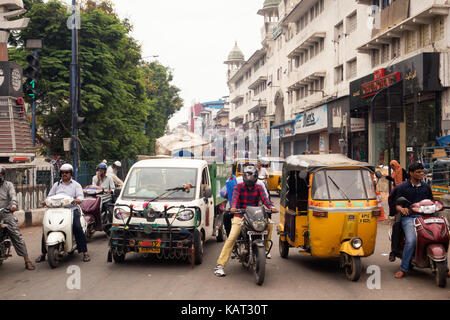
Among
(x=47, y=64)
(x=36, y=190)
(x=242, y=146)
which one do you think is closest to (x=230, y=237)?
(x=36, y=190)

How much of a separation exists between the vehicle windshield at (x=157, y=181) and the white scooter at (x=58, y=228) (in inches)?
42.5

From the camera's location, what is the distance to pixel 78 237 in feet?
27.3

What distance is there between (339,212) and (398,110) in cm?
874

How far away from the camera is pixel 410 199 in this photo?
732 cm

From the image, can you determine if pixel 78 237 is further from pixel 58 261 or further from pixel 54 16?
pixel 54 16

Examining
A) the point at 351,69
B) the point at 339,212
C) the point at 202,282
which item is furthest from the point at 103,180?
the point at 351,69

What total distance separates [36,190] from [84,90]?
25.4 feet

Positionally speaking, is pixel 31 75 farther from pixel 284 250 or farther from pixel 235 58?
pixel 235 58

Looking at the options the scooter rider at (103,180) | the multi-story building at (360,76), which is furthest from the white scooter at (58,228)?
the multi-story building at (360,76)

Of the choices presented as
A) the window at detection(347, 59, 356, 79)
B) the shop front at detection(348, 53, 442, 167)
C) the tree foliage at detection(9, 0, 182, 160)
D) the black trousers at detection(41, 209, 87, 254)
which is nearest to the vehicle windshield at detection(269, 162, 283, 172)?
the shop front at detection(348, 53, 442, 167)

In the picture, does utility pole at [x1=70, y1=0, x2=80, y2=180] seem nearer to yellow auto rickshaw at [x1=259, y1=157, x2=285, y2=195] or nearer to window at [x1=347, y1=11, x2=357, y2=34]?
yellow auto rickshaw at [x1=259, y1=157, x2=285, y2=195]

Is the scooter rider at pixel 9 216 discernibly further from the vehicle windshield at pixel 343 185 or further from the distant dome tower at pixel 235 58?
Result: the distant dome tower at pixel 235 58

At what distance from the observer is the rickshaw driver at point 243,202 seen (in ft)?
24.3

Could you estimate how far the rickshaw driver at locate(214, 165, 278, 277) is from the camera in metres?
7.41
